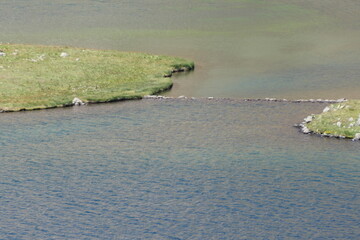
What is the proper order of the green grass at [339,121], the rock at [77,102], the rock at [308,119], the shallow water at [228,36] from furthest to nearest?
the shallow water at [228,36], the rock at [77,102], the rock at [308,119], the green grass at [339,121]

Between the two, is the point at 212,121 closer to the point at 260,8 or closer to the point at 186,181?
the point at 186,181

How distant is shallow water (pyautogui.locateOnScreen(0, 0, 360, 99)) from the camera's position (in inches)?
3511

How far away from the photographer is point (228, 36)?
117 meters

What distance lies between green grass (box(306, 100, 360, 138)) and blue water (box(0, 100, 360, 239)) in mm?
1511

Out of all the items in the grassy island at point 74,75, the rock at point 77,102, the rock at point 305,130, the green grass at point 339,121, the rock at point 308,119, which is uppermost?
the green grass at point 339,121

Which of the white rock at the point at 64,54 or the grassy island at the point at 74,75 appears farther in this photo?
the white rock at the point at 64,54

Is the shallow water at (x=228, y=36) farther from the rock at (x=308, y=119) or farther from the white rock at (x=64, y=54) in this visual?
the white rock at (x=64, y=54)

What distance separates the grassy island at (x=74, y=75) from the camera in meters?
80.9

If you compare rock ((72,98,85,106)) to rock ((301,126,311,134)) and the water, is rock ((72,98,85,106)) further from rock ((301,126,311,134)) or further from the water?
rock ((301,126,311,134))

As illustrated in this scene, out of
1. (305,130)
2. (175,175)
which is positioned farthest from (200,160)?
(305,130)

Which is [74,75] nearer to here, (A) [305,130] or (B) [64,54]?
(B) [64,54]

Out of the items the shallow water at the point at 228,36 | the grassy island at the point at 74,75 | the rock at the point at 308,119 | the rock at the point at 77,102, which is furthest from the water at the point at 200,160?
the grassy island at the point at 74,75

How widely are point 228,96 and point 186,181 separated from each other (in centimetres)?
2916

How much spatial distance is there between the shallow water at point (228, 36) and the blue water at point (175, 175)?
13165mm
